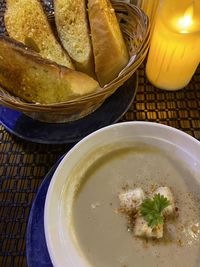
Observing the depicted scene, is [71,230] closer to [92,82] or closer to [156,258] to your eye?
[156,258]

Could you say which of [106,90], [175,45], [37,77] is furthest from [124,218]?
[175,45]

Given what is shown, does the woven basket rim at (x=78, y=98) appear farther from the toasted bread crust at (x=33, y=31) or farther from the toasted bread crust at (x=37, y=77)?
the toasted bread crust at (x=33, y=31)

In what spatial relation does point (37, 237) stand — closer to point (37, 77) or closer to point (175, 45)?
point (37, 77)

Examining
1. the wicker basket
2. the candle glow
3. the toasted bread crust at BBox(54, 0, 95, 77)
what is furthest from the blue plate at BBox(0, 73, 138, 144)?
the candle glow

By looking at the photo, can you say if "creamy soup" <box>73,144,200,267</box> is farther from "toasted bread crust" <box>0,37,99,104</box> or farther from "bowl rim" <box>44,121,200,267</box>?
"toasted bread crust" <box>0,37,99,104</box>

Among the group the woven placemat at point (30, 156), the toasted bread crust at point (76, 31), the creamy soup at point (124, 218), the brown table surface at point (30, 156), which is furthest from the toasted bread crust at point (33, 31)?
the creamy soup at point (124, 218)
